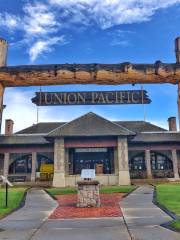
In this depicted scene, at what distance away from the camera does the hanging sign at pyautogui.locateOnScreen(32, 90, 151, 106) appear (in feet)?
106

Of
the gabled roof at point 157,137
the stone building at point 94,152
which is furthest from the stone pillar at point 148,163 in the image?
the gabled roof at point 157,137

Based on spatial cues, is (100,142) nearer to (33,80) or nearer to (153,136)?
(153,136)

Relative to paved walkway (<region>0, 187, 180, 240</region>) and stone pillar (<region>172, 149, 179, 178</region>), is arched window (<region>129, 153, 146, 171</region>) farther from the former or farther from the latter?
paved walkway (<region>0, 187, 180, 240</region>)

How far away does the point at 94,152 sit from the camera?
33.3m

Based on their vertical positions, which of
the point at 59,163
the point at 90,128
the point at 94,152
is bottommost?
the point at 59,163

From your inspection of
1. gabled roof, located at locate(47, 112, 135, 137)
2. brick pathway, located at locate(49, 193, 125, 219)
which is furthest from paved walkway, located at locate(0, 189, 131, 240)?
gabled roof, located at locate(47, 112, 135, 137)

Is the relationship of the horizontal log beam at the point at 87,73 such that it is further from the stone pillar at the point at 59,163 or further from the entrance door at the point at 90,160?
the entrance door at the point at 90,160

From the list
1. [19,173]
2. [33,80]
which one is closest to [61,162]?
[19,173]

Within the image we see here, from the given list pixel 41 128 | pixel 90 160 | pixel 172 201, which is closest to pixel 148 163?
pixel 90 160

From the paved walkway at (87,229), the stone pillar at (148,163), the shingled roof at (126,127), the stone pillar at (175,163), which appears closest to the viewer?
the paved walkway at (87,229)

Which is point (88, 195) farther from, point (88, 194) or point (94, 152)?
point (94, 152)

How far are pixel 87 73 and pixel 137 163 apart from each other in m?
29.3

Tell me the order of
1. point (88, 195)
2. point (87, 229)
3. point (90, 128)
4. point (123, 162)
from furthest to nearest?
point (90, 128) < point (123, 162) < point (88, 195) < point (87, 229)

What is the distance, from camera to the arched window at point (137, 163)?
1364 inches
